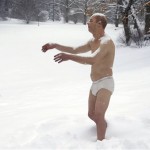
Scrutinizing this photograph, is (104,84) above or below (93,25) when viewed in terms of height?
below

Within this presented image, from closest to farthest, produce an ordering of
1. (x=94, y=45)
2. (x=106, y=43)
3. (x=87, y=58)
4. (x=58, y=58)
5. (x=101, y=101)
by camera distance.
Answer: (x=58, y=58), (x=87, y=58), (x=106, y=43), (x=101, y=101), (x=94, y=45)

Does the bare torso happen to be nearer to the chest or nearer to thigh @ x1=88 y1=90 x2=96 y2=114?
the chest

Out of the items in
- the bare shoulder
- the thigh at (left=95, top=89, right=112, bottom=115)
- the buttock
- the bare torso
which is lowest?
the thigh at (left=95, top=89, right=112, bottom=115)

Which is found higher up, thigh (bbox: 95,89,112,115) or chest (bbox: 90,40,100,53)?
chest (bbox: 90,40,100,53)

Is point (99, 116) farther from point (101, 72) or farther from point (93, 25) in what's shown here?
point (93, 25)

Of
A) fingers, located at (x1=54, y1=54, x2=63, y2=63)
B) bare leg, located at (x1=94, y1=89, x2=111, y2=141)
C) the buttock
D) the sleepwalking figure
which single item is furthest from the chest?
fingers, located at (x1=54, y1=54, x2=63, y2=63)

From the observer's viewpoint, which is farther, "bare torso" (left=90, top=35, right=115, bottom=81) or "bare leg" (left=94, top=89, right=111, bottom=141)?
"bare leg" (left=94, top=89, right=111, bottom=141)

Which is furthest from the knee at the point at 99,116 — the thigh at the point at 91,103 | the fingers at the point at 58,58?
the fingers at the point at 58,58

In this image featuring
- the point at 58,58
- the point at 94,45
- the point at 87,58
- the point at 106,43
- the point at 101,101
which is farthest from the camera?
the point at 94,45

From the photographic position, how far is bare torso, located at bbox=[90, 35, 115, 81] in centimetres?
402

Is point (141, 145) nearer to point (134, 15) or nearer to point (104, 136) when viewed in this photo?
point (104, 136)

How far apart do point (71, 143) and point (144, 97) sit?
2.55 metres

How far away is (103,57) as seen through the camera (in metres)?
4.10

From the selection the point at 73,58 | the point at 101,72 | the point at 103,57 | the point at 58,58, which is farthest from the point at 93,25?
the point at 58,58
